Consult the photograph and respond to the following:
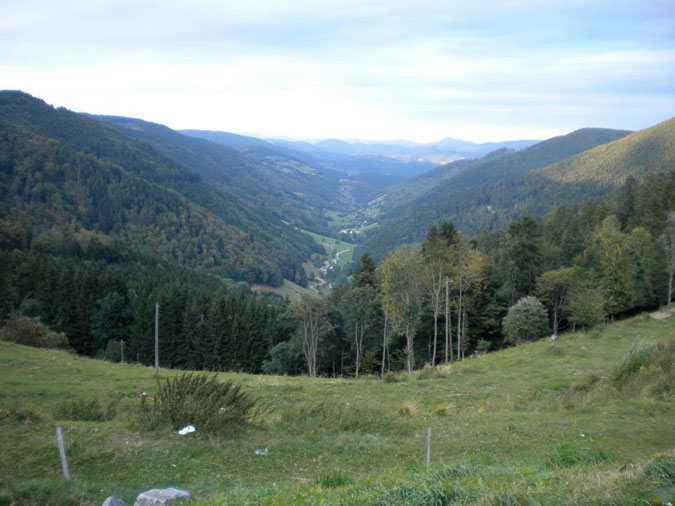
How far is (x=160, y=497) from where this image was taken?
6.58 meters

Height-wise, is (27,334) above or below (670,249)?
below

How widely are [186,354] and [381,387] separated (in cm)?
3652

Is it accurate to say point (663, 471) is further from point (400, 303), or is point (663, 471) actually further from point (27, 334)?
point (27, 334)

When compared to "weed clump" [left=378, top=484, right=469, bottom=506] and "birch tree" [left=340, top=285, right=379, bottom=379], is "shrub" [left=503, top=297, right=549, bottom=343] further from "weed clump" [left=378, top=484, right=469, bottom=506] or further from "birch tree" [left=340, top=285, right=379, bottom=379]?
"weed clump" [left=378, top=484, right=469, bottom=506]

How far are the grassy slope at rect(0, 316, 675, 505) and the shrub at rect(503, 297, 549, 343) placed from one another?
14.3m

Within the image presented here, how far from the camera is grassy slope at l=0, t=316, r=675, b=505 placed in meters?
6.23

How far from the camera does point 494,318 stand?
41.9 meters

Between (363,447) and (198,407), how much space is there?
456cm

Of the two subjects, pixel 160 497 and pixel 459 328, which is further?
pixel 459 328

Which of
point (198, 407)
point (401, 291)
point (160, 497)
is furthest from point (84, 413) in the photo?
point (401, 291)

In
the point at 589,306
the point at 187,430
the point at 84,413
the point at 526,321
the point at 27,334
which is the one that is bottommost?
the point at 27,334

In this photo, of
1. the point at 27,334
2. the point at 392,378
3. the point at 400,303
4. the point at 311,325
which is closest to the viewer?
the point at 392,378

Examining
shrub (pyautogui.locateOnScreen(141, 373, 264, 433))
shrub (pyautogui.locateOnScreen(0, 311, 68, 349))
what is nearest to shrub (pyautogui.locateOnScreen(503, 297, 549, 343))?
shrub (pyautogui.locateOnScreen(141, 373, 264, 433))

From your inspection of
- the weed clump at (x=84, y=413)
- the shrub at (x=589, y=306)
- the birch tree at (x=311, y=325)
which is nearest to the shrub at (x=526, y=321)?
the shrub at (x=589, y=306)
